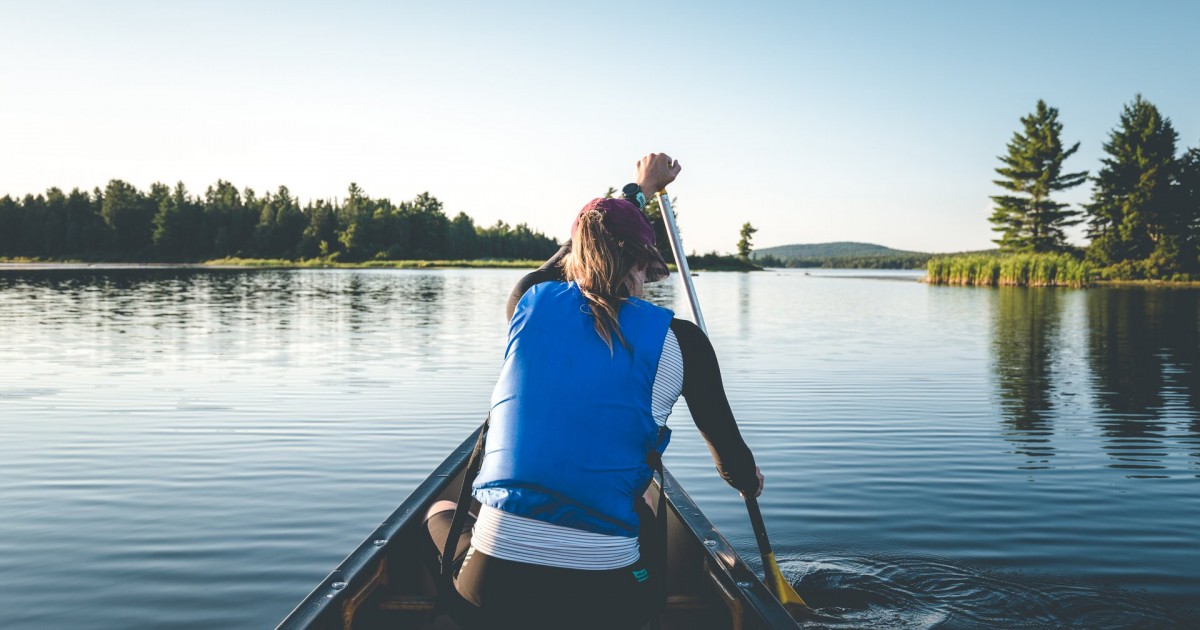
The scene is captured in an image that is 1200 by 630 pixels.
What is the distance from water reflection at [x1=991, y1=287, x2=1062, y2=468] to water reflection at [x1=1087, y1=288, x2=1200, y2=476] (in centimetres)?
68

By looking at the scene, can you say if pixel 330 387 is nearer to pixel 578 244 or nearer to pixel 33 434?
pixel 33 434

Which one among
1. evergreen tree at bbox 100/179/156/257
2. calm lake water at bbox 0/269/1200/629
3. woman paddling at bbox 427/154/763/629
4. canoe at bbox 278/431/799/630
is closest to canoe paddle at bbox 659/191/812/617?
calm lake water at bbox 0/269/1200/629

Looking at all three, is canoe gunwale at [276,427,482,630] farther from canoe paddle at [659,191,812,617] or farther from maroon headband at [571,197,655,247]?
canoe paddle at [659,191,812,617]

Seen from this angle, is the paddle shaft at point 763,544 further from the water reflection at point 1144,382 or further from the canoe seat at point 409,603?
the water reflection at point 1144,382

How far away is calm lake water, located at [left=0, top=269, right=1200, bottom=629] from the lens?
190 inches

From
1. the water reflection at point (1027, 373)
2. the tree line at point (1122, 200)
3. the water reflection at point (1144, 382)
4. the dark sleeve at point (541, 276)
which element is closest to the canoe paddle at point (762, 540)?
the dark sleeve at point (541, 276)

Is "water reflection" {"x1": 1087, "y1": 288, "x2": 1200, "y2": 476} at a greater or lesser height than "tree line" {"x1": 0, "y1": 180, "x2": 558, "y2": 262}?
lesser

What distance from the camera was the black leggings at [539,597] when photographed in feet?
6.89

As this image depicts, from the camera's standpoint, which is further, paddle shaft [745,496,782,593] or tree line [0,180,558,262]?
tree line [0,180,558,262]

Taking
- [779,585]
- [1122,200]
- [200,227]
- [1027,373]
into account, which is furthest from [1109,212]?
[200,227]

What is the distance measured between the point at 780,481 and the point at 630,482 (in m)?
5.38

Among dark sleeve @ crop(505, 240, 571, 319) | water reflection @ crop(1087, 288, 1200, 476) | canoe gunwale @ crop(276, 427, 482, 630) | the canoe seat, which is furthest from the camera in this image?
water reflection @ crop(1087, 288, 1200, 476)

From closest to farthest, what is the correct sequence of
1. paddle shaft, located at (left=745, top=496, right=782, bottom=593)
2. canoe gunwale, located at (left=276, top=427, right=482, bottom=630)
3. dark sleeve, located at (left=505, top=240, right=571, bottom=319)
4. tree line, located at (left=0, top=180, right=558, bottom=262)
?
canoe gunwale, located at (left=276, top=427, right=482, bottom=630)
dark sleeve, located at (left=505, top=240, right=571, bottom=319)
paddle shaft, located at (left=745, top=496, right=782, bottom=593)
tree line, located at (left=0, top=180, right=558, bottom=262)

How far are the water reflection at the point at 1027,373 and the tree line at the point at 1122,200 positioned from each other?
3577 centimetres
